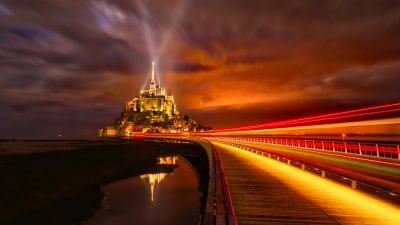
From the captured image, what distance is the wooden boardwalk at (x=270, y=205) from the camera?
29.5 ft

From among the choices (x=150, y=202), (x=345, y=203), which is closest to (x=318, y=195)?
(x=345, y=203)

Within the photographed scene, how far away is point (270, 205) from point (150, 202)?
1933 centimetres

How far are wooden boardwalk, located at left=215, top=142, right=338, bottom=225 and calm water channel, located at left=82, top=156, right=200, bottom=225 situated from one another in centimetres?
957

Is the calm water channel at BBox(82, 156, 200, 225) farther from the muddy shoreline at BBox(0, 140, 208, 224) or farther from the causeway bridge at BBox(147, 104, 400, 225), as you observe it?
the causeway bridge at BBox(147, 104, 400, 225)

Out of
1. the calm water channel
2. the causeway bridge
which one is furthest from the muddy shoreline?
the causeway bridge

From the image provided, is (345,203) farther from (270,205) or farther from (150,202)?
(150,202)

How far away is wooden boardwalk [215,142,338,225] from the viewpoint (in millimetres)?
8984

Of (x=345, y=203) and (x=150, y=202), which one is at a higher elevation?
(x=345, y=203)

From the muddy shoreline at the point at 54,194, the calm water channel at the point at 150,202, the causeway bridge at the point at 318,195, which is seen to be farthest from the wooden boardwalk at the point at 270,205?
the calm water channel at the point at 150,202

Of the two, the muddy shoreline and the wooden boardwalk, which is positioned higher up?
the wooden boardwalk

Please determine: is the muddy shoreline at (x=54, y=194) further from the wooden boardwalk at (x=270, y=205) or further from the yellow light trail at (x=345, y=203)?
the yellow light trail at (x=345, y=203)

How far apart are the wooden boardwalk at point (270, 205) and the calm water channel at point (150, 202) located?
31.4 feet

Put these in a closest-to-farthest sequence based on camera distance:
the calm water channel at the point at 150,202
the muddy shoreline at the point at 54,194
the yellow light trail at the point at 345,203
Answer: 1. the yellow light trail at the point at 345,203
2. the muddy shoreline at the point at 54,194
3. the calm water channel at the point at 150,202

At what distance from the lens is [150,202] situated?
92.3ft
